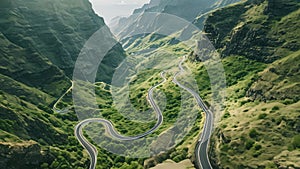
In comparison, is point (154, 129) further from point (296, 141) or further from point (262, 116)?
point (296, 141)

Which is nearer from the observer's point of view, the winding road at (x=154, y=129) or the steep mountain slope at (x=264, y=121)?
the steep mountain slope at (x=264, y=121)

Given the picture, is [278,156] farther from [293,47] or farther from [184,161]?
[293,47]

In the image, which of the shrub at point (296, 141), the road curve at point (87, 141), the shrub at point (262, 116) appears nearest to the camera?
the shrub at point (296, 141)

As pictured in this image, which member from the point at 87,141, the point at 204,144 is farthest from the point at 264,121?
the point at 87,141

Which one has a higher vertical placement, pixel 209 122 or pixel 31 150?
pixel 31 150

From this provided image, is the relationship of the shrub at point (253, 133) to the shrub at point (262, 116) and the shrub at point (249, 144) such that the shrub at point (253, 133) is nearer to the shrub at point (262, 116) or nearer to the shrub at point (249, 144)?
the shrub at point (249, 144)

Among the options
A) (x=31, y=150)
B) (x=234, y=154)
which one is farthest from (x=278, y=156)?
(x=31, y=150)

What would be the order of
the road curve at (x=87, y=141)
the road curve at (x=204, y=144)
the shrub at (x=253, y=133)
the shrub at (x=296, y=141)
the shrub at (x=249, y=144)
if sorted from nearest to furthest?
the shrub at (x=296, y=141), the shrub at (x=249, y=144), the shrub at (x=253, y=133), the road curve at (x=204, y=144), the road curve at (x=87, y=141)

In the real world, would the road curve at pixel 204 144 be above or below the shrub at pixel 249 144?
below

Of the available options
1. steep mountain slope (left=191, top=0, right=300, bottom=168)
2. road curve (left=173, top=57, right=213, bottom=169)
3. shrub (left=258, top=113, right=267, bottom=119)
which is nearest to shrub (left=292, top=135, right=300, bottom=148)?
steep mountain slope (left=191, top=0, right=300, bottom=168)

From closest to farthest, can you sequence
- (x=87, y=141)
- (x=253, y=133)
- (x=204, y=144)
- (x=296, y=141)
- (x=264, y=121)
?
1. (x=296, y=141)
2. (x=253, y=133)
3. (x=264, y=121)
4. (x=204, y=144)
5. (x=87, y=141)

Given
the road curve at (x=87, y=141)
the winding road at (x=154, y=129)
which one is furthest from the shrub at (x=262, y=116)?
the road curve at (x=87, y=141)
